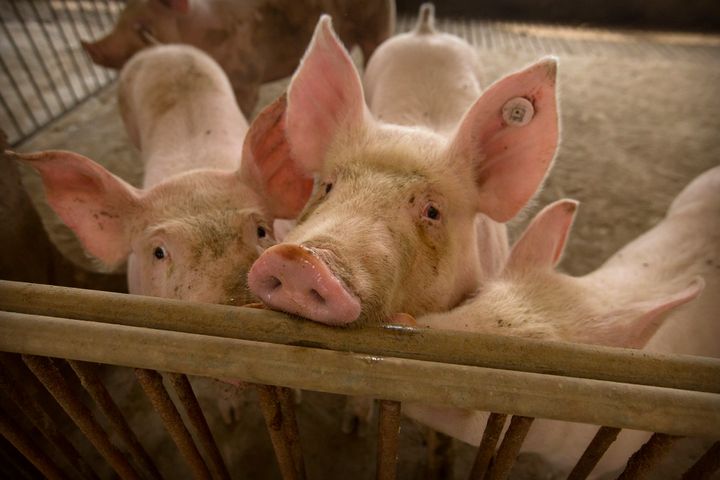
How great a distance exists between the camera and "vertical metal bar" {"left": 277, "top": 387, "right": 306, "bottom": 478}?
121 centimetres

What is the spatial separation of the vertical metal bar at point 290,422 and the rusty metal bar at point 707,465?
36.6 inches

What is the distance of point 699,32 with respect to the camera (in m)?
7.89

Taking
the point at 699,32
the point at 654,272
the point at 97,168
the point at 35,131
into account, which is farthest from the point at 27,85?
the point at 699,32

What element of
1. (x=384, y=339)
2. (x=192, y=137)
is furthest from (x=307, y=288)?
(x=192, y=137)

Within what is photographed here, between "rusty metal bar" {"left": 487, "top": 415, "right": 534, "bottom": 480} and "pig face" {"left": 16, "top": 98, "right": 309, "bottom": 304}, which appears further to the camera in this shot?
"pig face" {"left": 16, "top": 98, "right": 309, "bottom": 304}

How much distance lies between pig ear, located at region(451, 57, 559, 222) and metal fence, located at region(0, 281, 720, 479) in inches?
30.6

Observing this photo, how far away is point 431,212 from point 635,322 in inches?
26.9

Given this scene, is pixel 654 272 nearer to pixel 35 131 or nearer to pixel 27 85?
pixel 35 131

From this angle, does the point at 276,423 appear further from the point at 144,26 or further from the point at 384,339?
the point at 144,26

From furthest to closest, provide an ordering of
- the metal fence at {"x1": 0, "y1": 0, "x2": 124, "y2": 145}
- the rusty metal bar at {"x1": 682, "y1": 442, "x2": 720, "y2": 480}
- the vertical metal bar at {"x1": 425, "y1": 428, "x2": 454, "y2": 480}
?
the metal fence at {"x1": 0, "y1": 0, "x2": 124, "y2": 145}
the vertical metal bar at {"x1": 425, "y1": 428, "x2": 454, "y2": 480}
the rusty metal bar at {"x1": 682, "y1": 442, "x2": 720, "y2": 480}

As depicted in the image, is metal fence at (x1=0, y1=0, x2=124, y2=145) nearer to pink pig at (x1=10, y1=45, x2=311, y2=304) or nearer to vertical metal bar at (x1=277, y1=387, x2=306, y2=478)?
pink pig at (x1=10, y1=45, x2=311, y2=304)

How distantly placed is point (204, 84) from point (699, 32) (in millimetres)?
8346

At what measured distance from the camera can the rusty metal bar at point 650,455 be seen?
3.37 feet

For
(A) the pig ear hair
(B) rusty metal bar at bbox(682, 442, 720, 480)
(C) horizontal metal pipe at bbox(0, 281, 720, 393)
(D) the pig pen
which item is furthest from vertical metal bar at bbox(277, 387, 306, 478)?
(A) the pig ear hair
